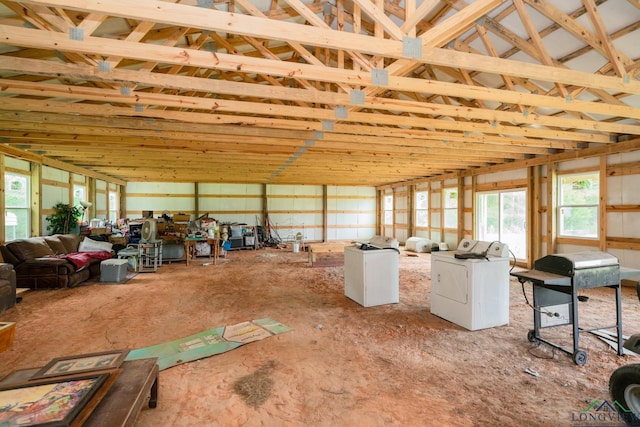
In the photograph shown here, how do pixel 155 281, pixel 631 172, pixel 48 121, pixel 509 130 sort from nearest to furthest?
pixel 48 121, pixel 509 130, pixel 631 172, pixel 155 281

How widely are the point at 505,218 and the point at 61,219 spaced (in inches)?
466

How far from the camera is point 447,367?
2.72 meters

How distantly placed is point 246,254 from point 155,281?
4.13 metres

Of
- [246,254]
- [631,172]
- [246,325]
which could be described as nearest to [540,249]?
[631,172]

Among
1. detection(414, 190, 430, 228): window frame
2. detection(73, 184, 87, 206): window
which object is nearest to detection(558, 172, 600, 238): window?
detection(414, 190, 430, 228): window frame

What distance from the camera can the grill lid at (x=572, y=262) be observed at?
2.73 m

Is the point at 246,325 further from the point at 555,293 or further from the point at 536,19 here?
the point at 536,19

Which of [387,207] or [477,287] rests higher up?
[387,207]

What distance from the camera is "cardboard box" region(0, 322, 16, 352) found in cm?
Result: 288

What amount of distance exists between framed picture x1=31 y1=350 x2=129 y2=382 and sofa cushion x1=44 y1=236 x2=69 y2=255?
17.9ft

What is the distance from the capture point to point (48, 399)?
5.20 ft

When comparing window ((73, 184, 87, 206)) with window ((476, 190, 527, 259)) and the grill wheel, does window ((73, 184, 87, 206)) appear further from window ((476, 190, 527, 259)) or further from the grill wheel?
window ((476, 190, 527, 259))

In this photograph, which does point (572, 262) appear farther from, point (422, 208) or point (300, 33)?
point (422, 208)

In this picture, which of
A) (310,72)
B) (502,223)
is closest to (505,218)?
(502,223)
